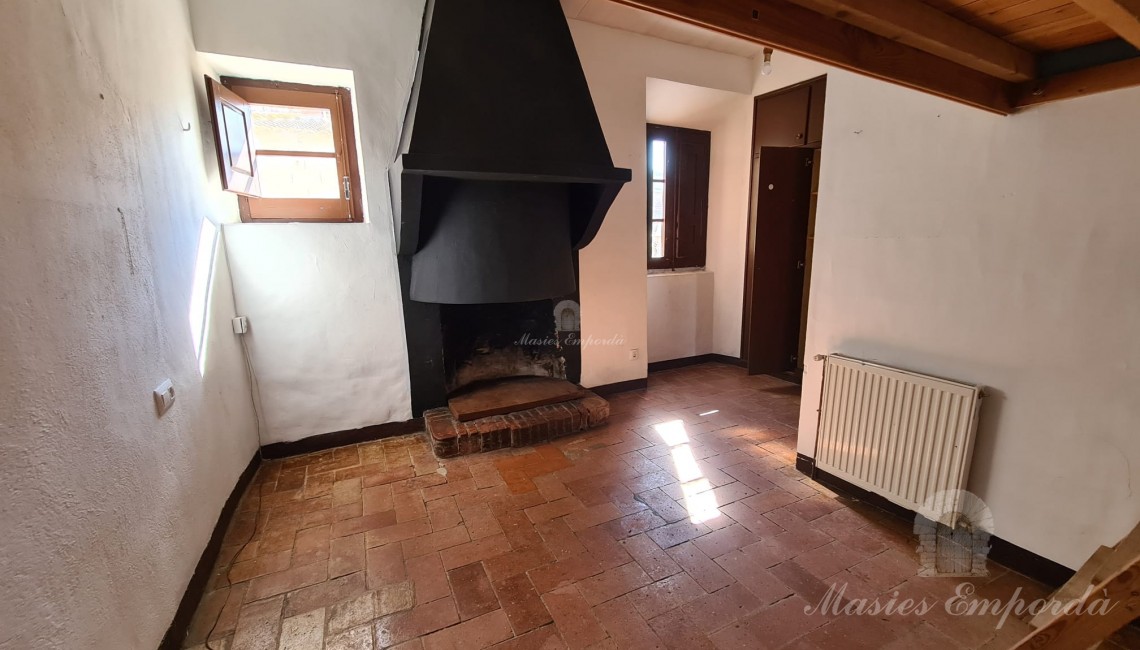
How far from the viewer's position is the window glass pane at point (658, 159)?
423 centimetres

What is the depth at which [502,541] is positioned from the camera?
1.99 meters

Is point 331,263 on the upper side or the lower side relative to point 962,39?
lower

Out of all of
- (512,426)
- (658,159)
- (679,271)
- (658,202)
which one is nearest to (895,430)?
(512,426)

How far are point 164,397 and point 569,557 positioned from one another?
1677mm

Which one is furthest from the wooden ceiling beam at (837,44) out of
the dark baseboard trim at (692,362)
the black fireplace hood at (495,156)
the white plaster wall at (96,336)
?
the dark baseboard trim at (692,362)

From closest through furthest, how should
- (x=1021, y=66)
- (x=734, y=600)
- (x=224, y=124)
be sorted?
(x=1021, y=66), (x=734, y=600), (x=224, y=124)

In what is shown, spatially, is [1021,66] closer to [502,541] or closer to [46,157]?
[502,541]

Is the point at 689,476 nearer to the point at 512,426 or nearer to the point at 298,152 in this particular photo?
the point at 512,426

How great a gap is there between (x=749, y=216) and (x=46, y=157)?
4.37m

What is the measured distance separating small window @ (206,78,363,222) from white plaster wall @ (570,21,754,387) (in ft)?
5.77

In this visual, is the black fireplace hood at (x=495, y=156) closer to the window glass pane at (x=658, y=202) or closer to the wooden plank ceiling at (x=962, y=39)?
the wooden plank ceiling at (x=962, y=39)

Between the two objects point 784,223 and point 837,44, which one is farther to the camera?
point 784,223

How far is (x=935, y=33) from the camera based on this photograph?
4.10ft

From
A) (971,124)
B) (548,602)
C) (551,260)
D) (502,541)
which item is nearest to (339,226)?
(551,260)
